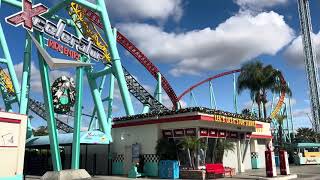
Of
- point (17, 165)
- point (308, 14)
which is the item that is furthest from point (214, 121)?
point (308, 14)

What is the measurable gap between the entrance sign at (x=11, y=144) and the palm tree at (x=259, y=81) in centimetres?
3522

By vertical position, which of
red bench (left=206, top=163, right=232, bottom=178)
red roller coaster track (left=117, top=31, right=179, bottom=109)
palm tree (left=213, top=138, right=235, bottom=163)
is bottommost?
red bench (left=206, top=163, right=232, bottom=178)

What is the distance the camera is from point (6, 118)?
640 inches

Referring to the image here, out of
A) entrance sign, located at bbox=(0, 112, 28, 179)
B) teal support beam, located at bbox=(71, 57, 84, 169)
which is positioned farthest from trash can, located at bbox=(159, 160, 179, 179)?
entrance sign, located at bbox=(0, 112, 28, 179)

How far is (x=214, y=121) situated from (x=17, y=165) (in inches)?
594

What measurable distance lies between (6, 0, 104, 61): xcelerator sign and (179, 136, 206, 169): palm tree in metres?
9.25

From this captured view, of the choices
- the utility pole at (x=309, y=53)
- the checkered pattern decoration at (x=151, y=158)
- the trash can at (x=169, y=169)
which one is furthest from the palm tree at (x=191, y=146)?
the utility pole at (x=309, y=53)

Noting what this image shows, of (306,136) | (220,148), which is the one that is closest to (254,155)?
(220,148)

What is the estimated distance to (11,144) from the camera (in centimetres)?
1648

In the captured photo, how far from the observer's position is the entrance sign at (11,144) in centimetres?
1611

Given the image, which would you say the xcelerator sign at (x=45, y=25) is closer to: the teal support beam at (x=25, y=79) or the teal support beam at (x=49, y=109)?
the teal support beam at (x=49, y=109)

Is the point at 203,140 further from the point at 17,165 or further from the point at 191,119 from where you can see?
the point at 17,165

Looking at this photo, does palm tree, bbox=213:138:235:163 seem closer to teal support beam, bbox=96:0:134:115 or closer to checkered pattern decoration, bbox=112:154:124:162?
checkered pattern decoration, bbox=112:154:124:162

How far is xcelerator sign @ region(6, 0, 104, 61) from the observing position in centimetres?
2305
